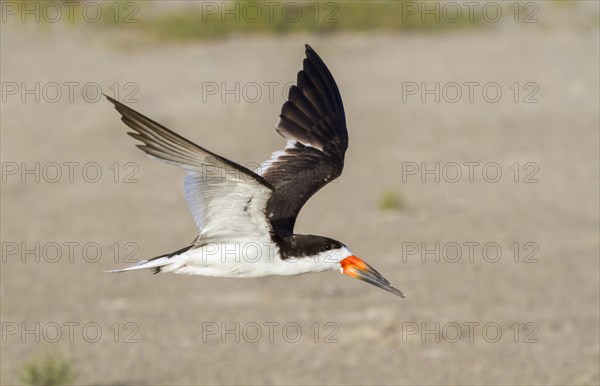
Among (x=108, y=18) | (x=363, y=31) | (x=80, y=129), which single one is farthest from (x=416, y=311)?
(x=108, y=18)

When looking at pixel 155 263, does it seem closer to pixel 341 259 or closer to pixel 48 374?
pixel 341 259

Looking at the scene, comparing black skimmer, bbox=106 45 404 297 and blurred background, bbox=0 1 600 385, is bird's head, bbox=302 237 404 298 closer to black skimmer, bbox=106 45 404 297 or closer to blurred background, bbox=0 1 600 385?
black skimmer, bbox=106 45 404 297

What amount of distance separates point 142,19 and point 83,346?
1144cm

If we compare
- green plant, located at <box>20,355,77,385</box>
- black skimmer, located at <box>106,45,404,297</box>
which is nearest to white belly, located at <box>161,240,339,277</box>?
black skimmer, located at <box>106,45,404,297</box>

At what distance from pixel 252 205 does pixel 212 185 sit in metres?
0.20

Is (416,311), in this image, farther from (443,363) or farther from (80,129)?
(80,129)

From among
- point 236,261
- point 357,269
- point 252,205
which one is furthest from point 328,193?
point 252,205

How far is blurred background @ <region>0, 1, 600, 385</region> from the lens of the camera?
28.4 feet

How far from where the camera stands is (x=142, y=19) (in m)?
19.6

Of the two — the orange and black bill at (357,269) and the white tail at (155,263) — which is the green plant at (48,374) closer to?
the white tail at (155,263)

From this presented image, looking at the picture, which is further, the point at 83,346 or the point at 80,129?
the point at 80,129

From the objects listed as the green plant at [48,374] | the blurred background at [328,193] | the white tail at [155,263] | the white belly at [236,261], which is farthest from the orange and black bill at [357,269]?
the green plant at [48,374]

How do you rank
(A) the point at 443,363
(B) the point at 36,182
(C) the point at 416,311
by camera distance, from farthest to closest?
(B) the point at 36,182 < (C) the point at 416,311 < (A) the point at 443,363

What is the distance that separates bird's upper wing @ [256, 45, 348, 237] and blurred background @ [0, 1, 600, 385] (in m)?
1.76
